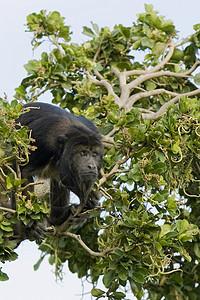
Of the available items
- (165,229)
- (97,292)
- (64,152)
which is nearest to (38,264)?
(64,152)

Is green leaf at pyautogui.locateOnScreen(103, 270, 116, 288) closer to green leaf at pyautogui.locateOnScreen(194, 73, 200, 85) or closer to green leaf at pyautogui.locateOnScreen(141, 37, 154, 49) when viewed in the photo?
green leaf at pyautogui.locateOnScreen(194, 73, 200, 85)

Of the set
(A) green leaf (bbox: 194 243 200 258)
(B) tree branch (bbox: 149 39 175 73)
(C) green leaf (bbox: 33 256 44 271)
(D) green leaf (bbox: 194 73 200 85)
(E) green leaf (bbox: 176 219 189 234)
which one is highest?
(B) tree branch (bbox: 149 39 175 73)

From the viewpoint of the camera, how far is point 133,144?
5.32 m

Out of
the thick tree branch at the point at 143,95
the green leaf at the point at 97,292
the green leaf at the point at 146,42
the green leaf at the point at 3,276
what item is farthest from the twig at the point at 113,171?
the green leaf at the point at 146,42

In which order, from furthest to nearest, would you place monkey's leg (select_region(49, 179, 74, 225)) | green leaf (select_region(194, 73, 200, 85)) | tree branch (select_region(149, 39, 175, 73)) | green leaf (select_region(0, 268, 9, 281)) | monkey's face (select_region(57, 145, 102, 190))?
tree branch (select_region(149, 39, 175, 73)), green leaf (select_region(194, 73, 200, 85)), monkey's leg (select_region(49, 179, 74, 225)), monkey's face (select_region(57, 145, 102, 190)), green leaf (select_region(0, 268, 9, 281))

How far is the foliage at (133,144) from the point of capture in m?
5.09

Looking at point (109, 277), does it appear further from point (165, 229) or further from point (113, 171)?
point (113, 171)

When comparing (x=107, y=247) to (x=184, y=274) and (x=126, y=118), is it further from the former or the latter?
(x=184, y=274)

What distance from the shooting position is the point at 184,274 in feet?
23.5

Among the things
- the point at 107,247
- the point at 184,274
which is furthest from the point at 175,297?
the point at 107,247

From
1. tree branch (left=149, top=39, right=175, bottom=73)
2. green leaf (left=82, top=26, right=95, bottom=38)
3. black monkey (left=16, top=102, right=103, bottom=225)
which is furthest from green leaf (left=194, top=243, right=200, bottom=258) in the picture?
green leaf (left=82, top=26, right=95, bottom=38)

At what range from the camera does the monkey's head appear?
5898 mm

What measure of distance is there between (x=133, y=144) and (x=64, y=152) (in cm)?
90

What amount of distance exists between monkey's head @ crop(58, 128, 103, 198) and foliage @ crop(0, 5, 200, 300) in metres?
0.13
